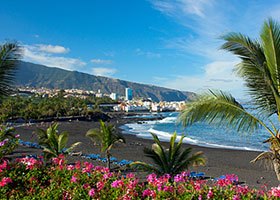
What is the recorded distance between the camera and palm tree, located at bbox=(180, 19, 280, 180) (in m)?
5.28

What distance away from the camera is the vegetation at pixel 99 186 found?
3.08 meters

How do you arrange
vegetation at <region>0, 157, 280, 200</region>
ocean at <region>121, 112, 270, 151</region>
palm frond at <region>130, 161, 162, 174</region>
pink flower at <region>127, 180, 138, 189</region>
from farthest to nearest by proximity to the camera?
1. ocean at <region>121, 112, 270, 151</region>
2. palm frond at <region>130, 161, 162, 174</region>
3. pink flower at <region>127, 180, 138, 189</region>
4. vegetation at <region>0, 157, 280, 200</region>

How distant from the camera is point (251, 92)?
573cm

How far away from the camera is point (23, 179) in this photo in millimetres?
4074

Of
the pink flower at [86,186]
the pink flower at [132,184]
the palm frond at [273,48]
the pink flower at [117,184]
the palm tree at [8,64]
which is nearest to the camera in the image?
the pink flower at [132,184]

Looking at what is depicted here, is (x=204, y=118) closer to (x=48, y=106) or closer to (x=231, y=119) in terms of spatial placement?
(x=231, y=119)

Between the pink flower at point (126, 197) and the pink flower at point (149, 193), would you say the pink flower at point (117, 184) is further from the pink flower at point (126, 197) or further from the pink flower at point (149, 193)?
the pink flower at point (149, 193)

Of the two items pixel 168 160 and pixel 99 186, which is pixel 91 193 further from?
pixel 168 160

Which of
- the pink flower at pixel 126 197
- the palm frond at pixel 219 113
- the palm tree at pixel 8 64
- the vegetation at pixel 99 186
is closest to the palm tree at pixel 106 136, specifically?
the palm tree at pixel 8 64

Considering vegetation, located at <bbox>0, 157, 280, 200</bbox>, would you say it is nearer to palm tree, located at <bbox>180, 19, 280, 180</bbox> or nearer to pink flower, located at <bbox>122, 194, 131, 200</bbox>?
pink flower, located at <bbox>122, 194, 131, 200</bbox>

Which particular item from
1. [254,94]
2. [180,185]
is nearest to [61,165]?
[180,185]

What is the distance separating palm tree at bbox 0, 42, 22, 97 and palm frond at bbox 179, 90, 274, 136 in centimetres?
426

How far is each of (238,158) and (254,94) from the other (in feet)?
57.4

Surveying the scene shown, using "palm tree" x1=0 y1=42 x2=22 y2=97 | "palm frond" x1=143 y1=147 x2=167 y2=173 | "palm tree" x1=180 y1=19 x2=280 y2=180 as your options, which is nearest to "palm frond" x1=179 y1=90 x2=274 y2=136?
"palm tree" x1=180 y1=19 x2=280 y2=180
